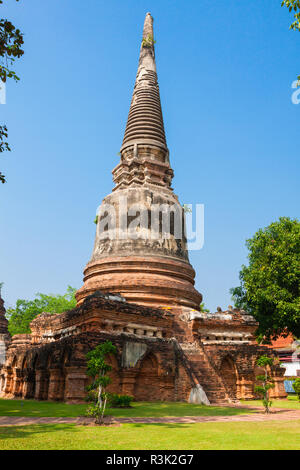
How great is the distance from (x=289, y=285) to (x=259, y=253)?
3389 millimetres

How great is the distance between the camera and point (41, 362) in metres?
15.1

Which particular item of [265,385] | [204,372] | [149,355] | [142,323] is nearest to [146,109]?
[142,323]

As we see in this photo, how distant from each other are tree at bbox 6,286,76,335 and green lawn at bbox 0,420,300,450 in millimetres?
36749

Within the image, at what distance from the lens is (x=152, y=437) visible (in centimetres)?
652

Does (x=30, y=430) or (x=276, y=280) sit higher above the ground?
(x=276, y=280)

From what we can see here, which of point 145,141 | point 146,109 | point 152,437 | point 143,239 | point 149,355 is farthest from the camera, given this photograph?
point 146,109

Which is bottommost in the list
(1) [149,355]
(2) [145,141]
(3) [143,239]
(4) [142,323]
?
(1) [149,355]

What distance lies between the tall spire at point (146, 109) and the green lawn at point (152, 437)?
20.8 metres

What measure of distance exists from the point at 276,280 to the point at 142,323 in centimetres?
1172

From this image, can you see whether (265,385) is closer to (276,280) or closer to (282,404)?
(282,404)

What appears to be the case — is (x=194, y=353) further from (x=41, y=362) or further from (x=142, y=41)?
(x=142, y=41)

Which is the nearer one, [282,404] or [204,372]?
[282,404]

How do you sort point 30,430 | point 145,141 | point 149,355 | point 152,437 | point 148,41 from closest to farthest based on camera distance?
point 152,437 < point 30,430 < point 149,355 < point 145,141 < point 148,41
